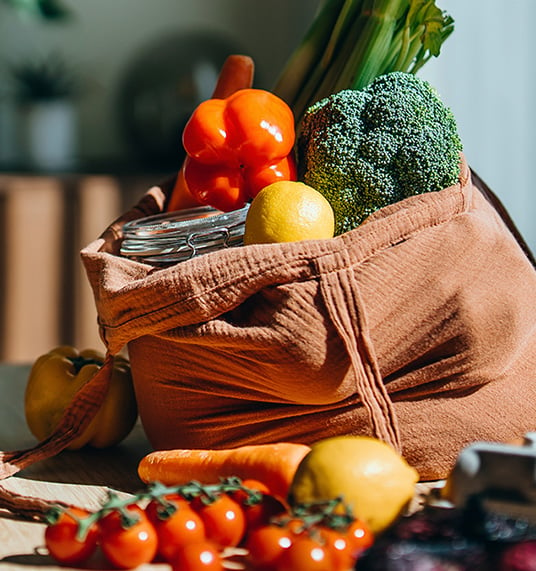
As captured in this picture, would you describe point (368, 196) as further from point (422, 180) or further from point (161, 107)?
point (161, 107)

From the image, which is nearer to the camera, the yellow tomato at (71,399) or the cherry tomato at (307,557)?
the cherry tomato at (307,557)

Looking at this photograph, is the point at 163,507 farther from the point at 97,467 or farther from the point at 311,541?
the point at 97,467

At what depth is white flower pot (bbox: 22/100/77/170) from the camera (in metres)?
2.86

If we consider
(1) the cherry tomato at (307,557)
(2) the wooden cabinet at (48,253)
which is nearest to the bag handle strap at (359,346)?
(1) the cherry tomato at (307,557)

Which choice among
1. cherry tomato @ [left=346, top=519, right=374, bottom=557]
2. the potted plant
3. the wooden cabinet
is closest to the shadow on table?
cherry tomato @ [left=346, top=519, right=374, bottom=557]

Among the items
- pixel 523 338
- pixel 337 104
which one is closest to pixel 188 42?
pixel 337 104

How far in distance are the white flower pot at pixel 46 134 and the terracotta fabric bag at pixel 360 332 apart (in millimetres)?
2095

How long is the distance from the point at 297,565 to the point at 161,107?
94.7 inches

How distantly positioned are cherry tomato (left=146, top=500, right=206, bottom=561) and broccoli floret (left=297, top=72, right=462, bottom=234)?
1.20 feet

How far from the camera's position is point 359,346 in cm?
79

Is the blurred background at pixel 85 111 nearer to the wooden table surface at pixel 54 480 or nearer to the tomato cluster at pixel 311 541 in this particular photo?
the wooden table surface at pixel 54 480

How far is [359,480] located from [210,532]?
0.12 metres

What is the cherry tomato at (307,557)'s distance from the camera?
0.58 metres

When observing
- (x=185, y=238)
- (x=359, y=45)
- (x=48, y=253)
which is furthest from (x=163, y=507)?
(x=48, y=253)
